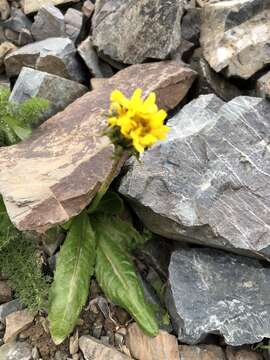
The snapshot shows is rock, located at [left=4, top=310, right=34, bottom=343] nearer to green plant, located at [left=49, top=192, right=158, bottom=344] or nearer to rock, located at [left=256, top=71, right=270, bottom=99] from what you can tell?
green plant, located at [left=49, top=192, right=158, bottom=344]

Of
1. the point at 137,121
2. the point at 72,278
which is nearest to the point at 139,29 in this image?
the point at 137,121

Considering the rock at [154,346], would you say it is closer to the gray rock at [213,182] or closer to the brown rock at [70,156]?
the gray rock at [213,182]

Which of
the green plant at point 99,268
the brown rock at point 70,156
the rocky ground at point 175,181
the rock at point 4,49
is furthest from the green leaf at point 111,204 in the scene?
the rock at point 4,49

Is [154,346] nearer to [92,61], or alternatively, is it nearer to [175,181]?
[175,181]

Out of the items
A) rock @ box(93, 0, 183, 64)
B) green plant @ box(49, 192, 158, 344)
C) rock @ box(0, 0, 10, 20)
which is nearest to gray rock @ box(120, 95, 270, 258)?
green plant @ box(49, 192, 158, 344)

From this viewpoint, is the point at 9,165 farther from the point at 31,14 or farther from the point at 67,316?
the point at 31,14

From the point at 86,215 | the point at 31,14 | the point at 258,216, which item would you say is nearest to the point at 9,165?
the point at 86,215
